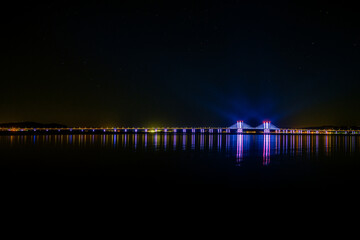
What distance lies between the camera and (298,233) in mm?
4461

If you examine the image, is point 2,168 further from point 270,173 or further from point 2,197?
point 270,173

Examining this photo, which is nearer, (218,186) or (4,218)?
(4,218)

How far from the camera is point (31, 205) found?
5.88 meters

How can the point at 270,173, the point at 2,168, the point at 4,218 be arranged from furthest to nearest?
the point at 2,168
the point at 270,173
the point at 4,218

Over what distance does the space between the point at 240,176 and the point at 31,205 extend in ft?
20.4

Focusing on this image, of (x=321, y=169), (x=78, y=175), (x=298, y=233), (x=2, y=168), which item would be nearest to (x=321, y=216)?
(x=298, y=233)

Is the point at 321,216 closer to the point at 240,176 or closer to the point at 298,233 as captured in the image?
the point at 298,233

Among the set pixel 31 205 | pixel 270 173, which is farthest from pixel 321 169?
pixel 31 205

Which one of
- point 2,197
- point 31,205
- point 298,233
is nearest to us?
point 298,233

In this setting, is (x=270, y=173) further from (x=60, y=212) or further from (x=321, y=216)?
(x=60, y=212)

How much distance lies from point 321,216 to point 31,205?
5.74 meters

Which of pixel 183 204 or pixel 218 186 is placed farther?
pixel 218 186

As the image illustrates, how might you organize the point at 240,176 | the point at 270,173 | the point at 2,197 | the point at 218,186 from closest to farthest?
the point at 2,197, the point at 218,186, the point at 240,176, the point at 270,173

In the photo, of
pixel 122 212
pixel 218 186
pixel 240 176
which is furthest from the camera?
pixel 240 176
